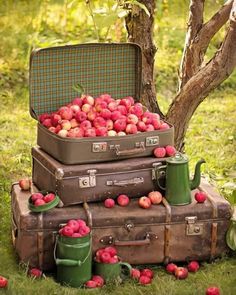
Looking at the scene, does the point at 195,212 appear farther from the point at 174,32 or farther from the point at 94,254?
the point at 174,32

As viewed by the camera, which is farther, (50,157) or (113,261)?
(50,157)

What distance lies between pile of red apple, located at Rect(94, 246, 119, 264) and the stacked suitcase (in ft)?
0.21

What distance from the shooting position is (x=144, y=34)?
5676 millimetres

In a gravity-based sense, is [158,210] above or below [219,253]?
above

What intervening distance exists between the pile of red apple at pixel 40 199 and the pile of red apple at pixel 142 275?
65 centimetres

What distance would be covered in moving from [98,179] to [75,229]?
0.43 m

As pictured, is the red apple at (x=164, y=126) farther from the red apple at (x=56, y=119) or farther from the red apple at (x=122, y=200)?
the red apple at (x=56, y=119)

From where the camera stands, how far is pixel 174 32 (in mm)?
10664

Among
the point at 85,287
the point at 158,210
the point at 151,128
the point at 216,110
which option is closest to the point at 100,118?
the point at 151,128

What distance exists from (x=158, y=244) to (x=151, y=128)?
0.75m

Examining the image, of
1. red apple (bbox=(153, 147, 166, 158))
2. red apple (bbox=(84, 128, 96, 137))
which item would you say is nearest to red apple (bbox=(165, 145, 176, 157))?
red apple (bbox=(153, 147, 166, 158))

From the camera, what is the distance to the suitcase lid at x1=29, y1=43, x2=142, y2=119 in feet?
16.1

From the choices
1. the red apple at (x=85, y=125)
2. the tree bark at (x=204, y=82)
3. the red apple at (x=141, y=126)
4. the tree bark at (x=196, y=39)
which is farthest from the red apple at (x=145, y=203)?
the tree bark at (x=196, y=39)

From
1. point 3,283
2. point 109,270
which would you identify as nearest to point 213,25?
point 109,270
